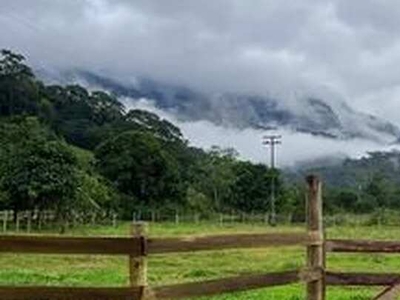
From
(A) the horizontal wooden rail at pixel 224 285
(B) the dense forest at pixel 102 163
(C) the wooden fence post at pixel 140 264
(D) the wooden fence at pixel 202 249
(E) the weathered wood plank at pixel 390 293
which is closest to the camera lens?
(D) the wooden fence at pixel 202 249

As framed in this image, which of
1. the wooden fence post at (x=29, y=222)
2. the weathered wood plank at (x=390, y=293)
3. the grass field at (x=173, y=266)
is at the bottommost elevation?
the grass field at (x=173, y=266)

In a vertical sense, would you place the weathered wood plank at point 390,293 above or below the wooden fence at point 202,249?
below

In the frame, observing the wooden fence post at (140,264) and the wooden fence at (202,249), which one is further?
the wooden fence post at (140,264)

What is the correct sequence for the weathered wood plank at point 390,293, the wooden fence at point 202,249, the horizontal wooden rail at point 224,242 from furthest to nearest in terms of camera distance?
the weathered wood plank at point 390,293 → the horizontal wooden rail at point 224,242 → the wooden fence at point 202,249

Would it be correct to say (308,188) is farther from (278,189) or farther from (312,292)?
(278,189)

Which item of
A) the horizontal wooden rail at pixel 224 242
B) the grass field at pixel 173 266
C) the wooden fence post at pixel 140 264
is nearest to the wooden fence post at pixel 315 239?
the horizontal wooden rail at pixel 224 242

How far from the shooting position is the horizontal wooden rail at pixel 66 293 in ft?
28.8

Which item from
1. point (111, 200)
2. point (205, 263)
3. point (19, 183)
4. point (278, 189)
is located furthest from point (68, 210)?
point (278, 189)

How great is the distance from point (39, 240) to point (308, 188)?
12.8ft

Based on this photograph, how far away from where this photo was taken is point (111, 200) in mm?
106688

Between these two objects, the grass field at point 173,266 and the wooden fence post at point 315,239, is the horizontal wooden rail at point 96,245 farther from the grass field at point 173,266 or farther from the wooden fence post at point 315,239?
the grass field at point 173,266

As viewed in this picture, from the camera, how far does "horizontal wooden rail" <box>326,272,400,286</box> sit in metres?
11.5

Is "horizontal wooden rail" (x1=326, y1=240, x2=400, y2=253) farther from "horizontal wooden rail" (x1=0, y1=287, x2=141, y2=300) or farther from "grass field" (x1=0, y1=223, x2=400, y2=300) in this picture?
"grass field" (x1=0, y1=223, x2=400, y2=300)

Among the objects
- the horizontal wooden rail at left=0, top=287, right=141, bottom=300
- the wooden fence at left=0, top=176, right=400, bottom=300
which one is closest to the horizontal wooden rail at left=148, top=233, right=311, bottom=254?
the wooden fence at left=0, top=176, right=400, bottom=300
